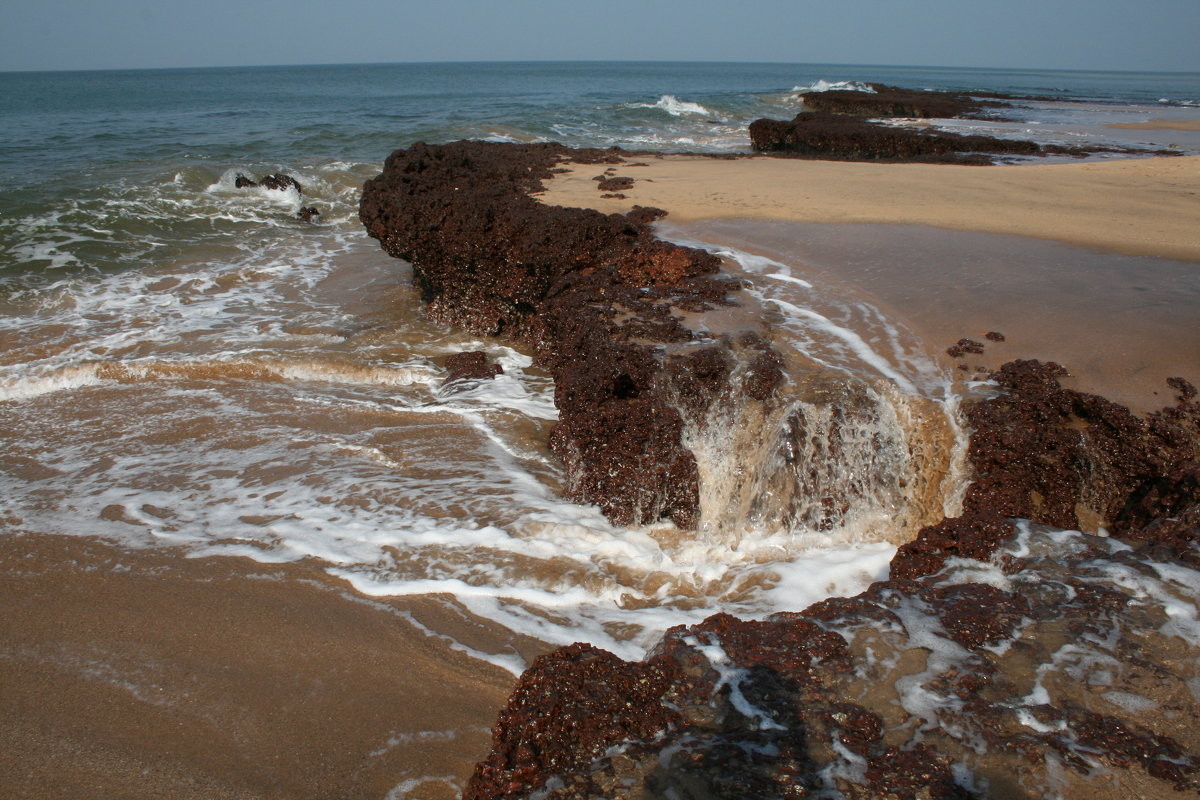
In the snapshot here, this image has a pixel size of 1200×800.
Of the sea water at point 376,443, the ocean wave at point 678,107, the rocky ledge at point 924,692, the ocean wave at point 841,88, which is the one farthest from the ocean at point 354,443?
the ocean wave at point 841,88

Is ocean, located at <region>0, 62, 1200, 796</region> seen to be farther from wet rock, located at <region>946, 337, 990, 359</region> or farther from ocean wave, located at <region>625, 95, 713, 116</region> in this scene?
ocean wave, located at <region>625, 95, 713, 116</region>

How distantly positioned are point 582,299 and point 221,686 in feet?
10.8

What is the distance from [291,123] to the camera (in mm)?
24719

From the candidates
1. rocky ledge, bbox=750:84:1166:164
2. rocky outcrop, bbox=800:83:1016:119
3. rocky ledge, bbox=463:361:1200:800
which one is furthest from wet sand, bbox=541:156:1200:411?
rocky outcrop, bbox=800:83:1016:119

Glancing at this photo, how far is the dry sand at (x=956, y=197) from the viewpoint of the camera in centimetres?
666

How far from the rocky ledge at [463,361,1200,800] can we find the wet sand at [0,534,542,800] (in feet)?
2.39

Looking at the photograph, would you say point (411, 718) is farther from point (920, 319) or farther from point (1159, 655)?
point (920, 319)

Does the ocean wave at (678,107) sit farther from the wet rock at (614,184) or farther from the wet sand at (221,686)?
the wet sand at (221,686)

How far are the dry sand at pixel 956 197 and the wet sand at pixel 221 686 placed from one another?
5161 mm

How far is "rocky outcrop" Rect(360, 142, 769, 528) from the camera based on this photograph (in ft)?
13.4

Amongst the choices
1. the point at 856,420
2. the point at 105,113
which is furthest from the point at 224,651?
the point at 105,113

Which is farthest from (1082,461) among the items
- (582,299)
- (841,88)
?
(841,88)

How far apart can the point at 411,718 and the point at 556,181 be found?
7.09m

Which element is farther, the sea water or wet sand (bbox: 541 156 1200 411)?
wet sand (bbox: 541 156 1200 411)
